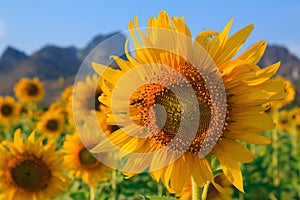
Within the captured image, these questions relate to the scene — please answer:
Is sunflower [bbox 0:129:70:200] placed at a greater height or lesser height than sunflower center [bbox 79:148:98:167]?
greater

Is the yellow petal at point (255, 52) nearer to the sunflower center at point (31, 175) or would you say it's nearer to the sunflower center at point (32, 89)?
the sunflower center at point (31, 175)

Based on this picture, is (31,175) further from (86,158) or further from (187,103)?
(187,103)

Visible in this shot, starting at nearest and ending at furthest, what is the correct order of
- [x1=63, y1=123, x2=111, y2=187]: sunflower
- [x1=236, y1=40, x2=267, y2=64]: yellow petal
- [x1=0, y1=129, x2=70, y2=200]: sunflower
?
[x1=236, y1=40, x2=267, y2=64]: yellow petal < [x1=0, y1=129, x2=70, y2=200]: sunflower < [x1=63, y1=123, x2=111, y2=187]: sunflower

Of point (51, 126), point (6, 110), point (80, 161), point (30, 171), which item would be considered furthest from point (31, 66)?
point (30, 171)

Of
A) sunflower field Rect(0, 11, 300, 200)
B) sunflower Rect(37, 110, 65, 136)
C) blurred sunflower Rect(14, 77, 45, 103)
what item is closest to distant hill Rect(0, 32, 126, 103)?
blurred sunflower Rect(14, 77, 45, 103)

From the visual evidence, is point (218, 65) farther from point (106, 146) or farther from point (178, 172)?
point (106, 146)

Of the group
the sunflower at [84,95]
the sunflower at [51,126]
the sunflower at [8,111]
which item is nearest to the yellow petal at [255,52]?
the sunflower at [84,95]

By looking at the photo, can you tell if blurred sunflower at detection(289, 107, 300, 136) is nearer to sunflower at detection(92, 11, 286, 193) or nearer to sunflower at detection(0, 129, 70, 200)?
sunflower at detection(0, 129, 70, 200)

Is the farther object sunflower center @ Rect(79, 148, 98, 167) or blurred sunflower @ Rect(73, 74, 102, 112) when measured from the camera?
blurred sunflower @ Rect(73, 74, 102, 112)
